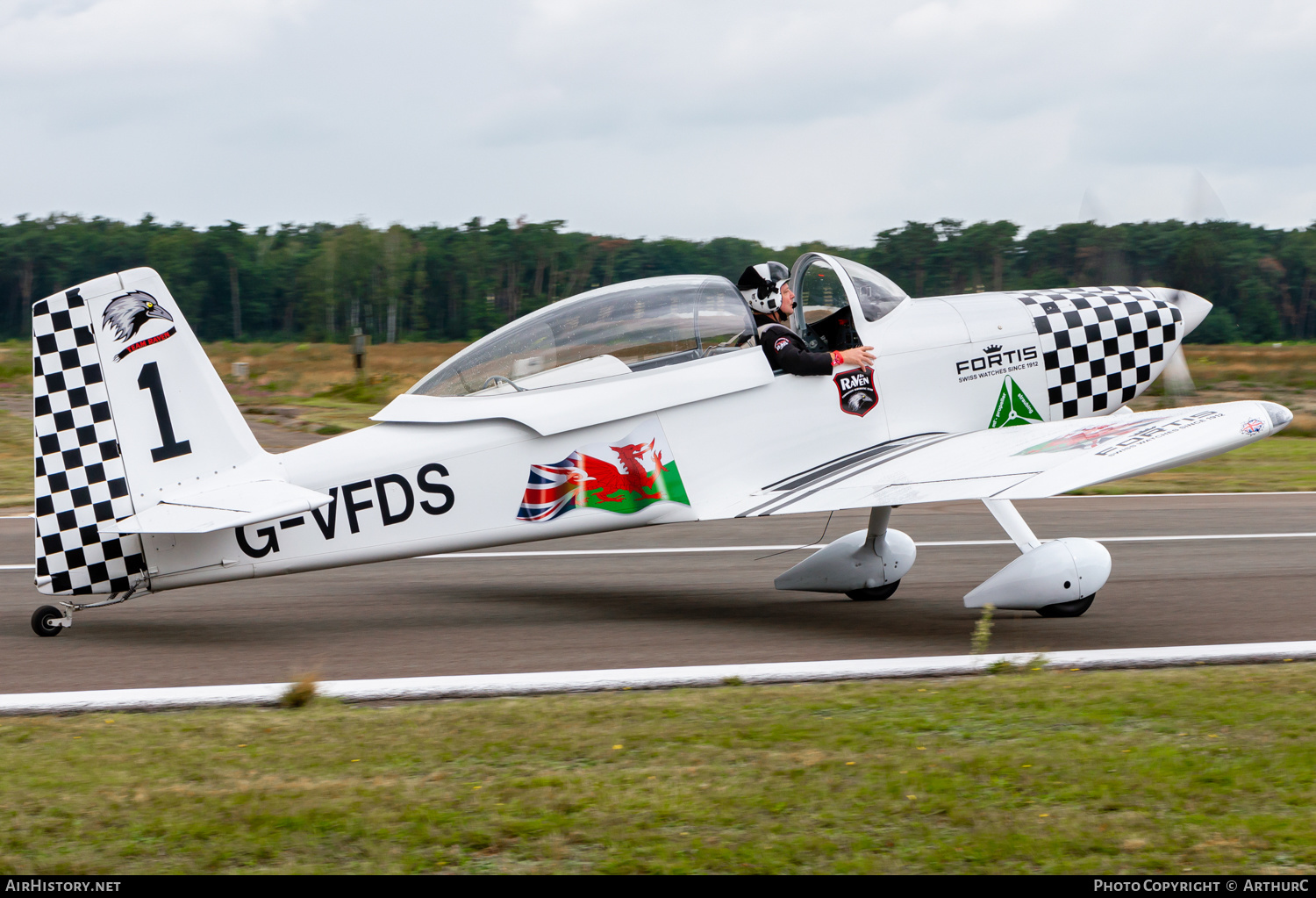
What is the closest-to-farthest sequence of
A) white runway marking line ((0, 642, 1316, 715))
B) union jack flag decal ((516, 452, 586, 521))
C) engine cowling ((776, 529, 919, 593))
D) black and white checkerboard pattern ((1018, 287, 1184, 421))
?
white runway marking line ((0, 642, 1316, 715)) → union jack flag decal ((516, 452, 586, 521)) → black and white checkerboard pattern ((1018, 287, 1184, 421)) → engine cowling ((776, 529, 919, 593))

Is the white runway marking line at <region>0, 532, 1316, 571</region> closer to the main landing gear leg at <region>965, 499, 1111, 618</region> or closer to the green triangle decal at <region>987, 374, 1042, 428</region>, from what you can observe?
the green triangle decal at <region>987, 374, 1042, 428</region>

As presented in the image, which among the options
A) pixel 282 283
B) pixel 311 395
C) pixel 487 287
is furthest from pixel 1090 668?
pixel 282 283

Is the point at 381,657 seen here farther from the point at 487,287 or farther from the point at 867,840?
the point at 487,287

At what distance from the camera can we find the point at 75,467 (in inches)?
275

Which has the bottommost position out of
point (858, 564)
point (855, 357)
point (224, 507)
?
point (858, 564)

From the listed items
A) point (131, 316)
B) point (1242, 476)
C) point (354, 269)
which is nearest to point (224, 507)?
point (131, 316)

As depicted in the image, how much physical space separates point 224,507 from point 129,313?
1.37 m

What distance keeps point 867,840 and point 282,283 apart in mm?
103817

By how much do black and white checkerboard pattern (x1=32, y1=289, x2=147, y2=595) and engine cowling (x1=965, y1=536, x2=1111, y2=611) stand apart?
17.6 ft

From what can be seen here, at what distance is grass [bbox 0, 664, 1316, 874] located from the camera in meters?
3.65

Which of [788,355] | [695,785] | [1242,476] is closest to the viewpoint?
[695,785]

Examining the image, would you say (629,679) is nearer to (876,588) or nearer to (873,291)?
(876,588)

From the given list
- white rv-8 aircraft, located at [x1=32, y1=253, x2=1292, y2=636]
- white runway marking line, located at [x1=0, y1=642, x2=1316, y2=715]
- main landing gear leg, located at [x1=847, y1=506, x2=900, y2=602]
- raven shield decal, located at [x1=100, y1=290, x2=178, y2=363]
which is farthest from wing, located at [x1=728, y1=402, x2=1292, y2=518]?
raven shield decal, located at [x1=100, y1=290, x2=178, y2=363]

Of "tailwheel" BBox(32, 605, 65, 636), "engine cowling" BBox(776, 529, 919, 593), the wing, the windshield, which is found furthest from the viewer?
"engine cowling" BBox(776, 529, 919, 593)
